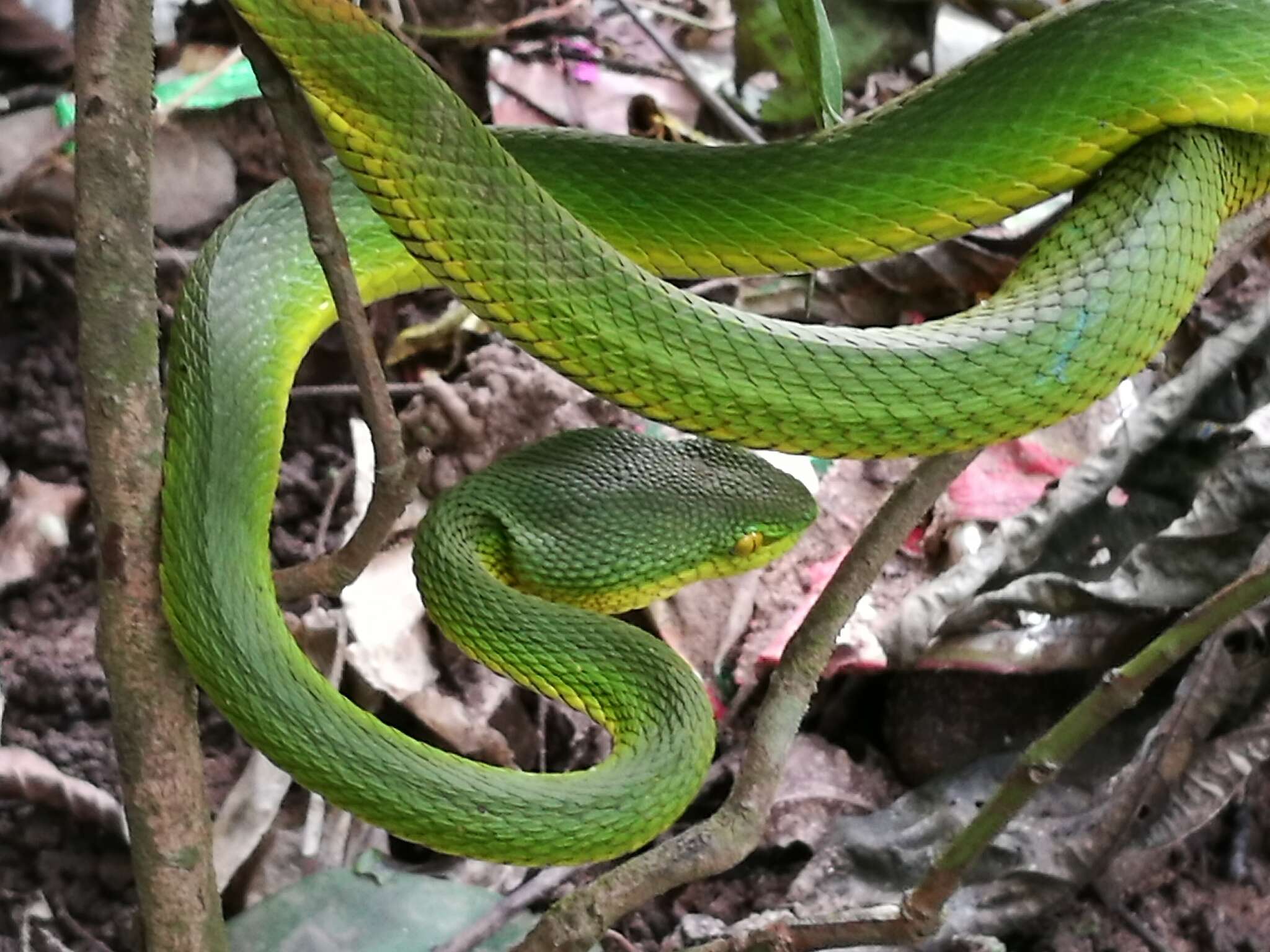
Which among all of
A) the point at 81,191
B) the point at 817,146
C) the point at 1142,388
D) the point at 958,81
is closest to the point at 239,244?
the point at 81,191

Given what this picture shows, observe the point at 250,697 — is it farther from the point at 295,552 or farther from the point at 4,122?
the point at 4,122

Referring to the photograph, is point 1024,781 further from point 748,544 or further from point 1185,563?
point 1185,563

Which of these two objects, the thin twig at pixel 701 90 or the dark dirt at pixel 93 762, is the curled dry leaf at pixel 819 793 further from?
the thin twig at pixel 701 90

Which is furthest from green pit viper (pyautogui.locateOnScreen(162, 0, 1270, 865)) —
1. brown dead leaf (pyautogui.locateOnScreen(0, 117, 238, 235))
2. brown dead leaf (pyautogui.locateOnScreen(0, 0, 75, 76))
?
brown dead leaf (pyautogui.locateOnScreen(0, 0, 75, 76))

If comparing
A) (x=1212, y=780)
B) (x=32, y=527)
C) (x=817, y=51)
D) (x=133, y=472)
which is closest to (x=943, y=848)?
(x=1212, y=780)

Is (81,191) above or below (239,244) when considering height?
above

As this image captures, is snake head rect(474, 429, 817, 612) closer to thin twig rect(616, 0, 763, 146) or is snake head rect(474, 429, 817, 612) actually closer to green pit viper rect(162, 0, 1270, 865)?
green pit viper rect(162, 0, 1270, 865)

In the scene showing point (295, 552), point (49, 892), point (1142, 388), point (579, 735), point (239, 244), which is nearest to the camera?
point (239, 244)
